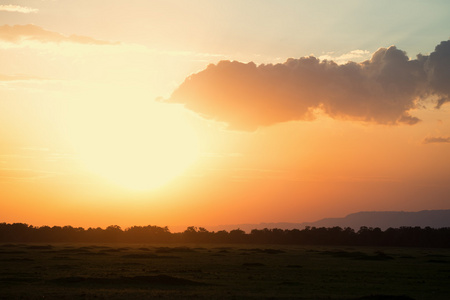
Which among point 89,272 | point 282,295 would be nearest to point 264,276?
point 282,295

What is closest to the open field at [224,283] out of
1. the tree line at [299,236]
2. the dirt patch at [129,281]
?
the dirt patch at [129,281]

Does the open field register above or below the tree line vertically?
below

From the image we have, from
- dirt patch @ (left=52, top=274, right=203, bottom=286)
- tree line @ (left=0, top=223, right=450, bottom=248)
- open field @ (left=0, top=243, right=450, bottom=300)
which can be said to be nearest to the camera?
open field @ (left=0, top=243, right=450, bottom=300)

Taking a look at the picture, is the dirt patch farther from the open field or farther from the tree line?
the tree line

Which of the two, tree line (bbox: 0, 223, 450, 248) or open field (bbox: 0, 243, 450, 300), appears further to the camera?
tree line (bbox: 0, 223, 450, 248)

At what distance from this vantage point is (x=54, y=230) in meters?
190

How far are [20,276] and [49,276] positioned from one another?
2704 millimetres

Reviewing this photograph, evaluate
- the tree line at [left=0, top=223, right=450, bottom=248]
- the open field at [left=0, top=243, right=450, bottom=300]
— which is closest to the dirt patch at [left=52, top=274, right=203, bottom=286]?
the open field at [left=0, top=243, right=450, bottom=300]

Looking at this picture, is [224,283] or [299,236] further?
[299,236]

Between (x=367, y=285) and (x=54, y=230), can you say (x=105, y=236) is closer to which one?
(x=54, y=230)

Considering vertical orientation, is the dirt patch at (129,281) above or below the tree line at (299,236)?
below

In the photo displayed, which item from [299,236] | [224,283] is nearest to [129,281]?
[224,283]

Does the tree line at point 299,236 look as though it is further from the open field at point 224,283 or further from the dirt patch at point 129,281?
the dirt patch at point 129,281

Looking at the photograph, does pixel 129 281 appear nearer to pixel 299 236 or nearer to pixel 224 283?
pixel 224 283
